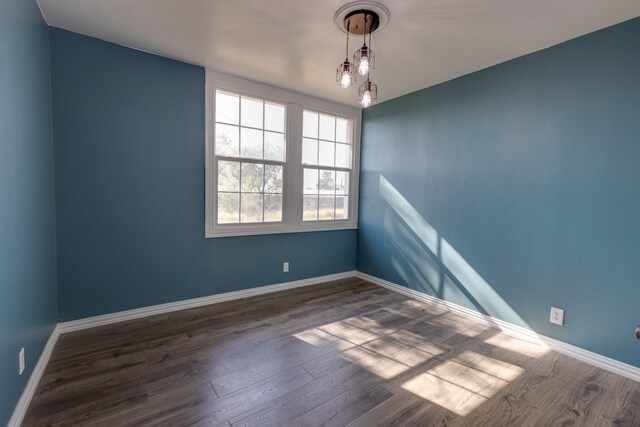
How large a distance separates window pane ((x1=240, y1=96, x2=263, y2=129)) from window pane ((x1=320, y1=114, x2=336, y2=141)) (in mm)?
922

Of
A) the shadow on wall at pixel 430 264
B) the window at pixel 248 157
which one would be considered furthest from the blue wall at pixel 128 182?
the shadow on wall at pixel 430 264

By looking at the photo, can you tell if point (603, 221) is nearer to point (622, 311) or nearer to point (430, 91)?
point (622, 311)

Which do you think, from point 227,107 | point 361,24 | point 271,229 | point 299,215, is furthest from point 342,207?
point 361,24

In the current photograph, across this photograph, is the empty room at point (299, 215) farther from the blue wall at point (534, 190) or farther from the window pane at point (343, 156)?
the window pane at point (343, 156)

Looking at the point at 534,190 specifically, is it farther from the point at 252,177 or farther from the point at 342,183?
the point at 252,177

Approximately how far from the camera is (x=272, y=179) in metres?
3.71

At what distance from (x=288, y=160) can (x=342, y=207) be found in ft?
3.80

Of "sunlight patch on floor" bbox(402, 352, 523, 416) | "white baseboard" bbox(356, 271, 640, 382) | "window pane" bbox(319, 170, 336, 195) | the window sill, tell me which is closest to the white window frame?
the window sill

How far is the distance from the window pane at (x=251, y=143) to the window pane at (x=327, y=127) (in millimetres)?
949

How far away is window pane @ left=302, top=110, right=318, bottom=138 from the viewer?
3941 mm

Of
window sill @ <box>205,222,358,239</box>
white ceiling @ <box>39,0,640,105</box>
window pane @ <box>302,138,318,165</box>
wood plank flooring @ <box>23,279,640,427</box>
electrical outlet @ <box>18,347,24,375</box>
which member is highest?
white ceiling @ <box>39,0,640,105</box>

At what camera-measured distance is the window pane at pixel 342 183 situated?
4.36m

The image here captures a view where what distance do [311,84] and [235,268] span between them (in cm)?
235

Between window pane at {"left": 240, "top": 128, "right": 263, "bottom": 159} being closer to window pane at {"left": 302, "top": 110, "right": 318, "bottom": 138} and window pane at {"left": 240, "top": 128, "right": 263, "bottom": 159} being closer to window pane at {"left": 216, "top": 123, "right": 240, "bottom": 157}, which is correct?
window pane at {"left": 216, "top": 123, "right": 240, "bottom": 157}
